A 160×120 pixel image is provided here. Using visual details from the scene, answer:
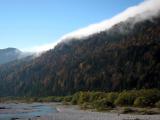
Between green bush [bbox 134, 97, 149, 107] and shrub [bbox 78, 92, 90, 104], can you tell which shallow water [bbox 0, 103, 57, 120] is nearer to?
shrub [bbox 78, 92, 90, 104]

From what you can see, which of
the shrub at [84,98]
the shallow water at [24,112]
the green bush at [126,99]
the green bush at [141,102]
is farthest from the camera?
the shrub at [84,98]

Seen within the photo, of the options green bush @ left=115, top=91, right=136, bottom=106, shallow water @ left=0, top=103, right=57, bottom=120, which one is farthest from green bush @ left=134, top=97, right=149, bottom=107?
shallow water @ left=0, top=103, right=57, bottom=120

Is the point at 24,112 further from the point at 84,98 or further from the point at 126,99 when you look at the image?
the point at 84,98

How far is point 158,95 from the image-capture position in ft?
404

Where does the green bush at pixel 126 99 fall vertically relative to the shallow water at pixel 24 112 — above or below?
above

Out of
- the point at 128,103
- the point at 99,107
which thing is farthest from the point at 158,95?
the point at 99,107

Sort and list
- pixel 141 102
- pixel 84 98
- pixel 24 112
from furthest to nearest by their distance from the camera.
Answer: pixel 84 98, pixel 141 102, pixel 24 112

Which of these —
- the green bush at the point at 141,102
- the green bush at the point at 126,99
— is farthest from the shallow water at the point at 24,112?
the green bush at the point at 141,102

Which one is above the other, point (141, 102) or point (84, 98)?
point (84, 98)

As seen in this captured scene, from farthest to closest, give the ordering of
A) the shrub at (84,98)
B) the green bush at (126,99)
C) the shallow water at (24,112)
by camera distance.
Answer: the shrub at (84,98) < the green bush at (126,99) < the shallow water at (24,112)

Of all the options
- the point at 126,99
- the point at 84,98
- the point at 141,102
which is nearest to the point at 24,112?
the point at 126,99

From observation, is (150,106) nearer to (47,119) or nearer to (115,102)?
(115,102)

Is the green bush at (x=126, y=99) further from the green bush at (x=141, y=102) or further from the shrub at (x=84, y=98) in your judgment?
the shrub at (x=84, y=98)

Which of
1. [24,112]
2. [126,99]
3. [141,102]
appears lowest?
[24,112]
